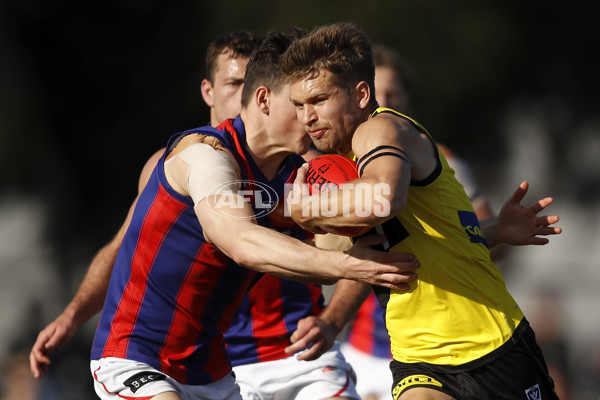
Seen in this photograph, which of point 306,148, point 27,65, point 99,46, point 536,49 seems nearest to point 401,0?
point 536,49

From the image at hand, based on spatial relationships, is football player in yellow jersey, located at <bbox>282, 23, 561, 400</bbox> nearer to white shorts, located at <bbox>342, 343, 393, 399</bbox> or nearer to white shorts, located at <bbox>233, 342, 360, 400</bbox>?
white shorts, located at <bbox>233, 342, 360, 400</bbox>

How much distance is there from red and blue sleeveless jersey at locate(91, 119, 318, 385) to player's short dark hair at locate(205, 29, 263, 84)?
1490 millimetres

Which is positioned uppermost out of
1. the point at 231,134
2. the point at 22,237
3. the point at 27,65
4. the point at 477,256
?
the point at 231,134

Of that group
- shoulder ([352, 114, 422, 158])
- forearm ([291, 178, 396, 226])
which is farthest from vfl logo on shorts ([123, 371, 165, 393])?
shoulder ([352, 114, 422, 158])

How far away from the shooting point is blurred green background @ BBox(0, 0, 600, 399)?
16516mm

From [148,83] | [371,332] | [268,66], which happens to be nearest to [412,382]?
[268,66]

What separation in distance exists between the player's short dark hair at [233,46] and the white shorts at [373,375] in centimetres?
269

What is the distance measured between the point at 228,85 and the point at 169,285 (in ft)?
6.53

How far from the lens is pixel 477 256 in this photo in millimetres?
4633

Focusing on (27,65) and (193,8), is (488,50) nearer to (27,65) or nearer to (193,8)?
(193,8)

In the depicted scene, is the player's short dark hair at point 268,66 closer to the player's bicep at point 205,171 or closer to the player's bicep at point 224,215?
the player's bicep at point 205,171

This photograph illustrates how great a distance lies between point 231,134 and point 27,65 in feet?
41.5

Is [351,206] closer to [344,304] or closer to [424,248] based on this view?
[424,248]

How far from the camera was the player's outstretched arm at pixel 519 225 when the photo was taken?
5258mm
